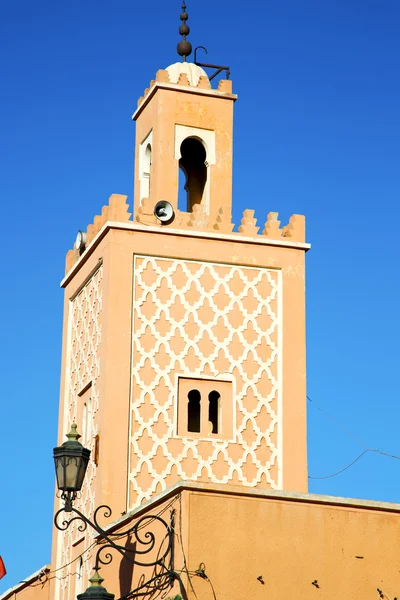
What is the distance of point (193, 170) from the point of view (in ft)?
71.3

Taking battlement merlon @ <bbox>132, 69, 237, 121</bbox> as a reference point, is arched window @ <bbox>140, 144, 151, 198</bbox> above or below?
below

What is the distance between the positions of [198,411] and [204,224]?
8.77ft

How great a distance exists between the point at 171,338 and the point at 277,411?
5.84ft

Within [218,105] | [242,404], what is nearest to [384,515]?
[242,404]

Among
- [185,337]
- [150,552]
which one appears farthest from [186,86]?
[150,552]

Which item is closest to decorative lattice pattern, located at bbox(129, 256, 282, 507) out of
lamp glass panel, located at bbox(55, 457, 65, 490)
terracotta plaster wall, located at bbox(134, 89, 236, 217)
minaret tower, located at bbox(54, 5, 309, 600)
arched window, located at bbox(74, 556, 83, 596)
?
minaret tower, located at bbox(54, 5, 309, 600)

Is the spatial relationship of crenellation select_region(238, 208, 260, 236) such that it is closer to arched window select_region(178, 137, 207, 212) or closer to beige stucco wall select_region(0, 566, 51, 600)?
arched window select_region(178, 137, 207, 212)

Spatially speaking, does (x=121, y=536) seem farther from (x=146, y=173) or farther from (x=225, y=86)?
(x=225, y=86)

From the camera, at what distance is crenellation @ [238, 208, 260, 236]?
20125 mm

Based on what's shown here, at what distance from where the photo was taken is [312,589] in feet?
46.2

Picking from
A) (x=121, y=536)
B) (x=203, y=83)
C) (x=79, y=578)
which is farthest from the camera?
(x=203, y=83)

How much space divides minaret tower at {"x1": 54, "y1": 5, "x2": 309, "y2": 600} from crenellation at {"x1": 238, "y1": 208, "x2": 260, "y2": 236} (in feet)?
0.07

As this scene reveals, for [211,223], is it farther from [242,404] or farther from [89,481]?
[89,481]

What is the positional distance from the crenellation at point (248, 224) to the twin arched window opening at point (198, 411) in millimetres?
2421
